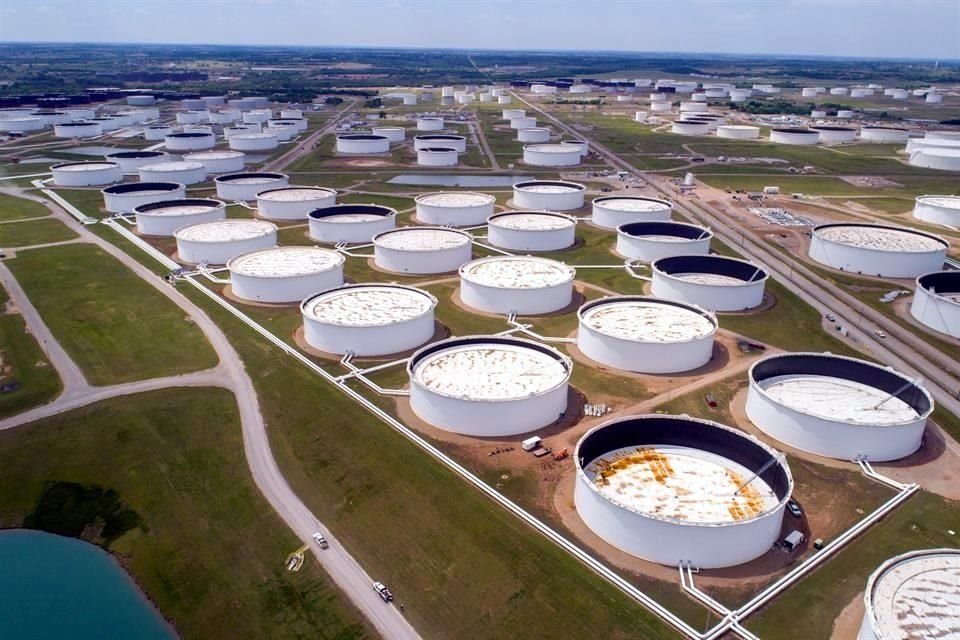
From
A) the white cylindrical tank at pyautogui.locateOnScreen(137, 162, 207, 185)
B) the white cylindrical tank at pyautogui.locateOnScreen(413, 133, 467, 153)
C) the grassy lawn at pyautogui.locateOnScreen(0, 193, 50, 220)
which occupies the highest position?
the white cylindrical tank at pyautogui.locateOnScreen(413, 133, 467, 153)

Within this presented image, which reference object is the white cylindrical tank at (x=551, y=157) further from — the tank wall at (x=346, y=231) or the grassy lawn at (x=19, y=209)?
the grassy lawn at (x=19, y=209)

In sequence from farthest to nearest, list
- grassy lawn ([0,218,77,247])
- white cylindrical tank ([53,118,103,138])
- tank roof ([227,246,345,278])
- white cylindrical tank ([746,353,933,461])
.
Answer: white cylindrical tank ([53,118,103,138]) → grassy lawn ([0,218,77,247]) → tank roof ([227,246,345,278]) → white cylindrical tank ([746,353,933,461])

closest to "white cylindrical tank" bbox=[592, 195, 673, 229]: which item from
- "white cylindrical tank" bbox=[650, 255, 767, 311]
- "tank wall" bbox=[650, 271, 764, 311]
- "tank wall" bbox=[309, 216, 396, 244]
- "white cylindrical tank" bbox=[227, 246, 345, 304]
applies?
"white cylindrical tank" bbox=[650, 255, 767, 311]

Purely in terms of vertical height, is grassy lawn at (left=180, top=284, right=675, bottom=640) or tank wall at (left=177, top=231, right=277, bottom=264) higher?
tank wall at (left=177, top=231, right=277, bottom=264)

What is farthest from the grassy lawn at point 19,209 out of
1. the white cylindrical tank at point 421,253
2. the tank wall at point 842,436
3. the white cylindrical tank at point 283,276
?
the tank wall at point 842,436

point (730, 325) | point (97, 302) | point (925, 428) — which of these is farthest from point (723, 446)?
point (97, 302)

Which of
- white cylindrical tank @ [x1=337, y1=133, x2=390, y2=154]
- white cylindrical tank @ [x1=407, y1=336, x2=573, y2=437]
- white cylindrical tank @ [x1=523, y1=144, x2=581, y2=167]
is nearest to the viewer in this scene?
white cylindrical tank @ [x1=407, y1=336, x2=573, y2=437]

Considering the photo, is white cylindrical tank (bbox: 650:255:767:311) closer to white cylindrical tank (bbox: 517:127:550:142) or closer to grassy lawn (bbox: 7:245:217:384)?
grassy lawn (bbox: 7:245:217:384)

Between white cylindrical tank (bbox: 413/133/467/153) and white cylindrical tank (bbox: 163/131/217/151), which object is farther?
white cylindrical tank (bbox: 163/131/217/151)

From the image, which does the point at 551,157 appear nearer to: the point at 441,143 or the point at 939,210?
the point at 441,143
